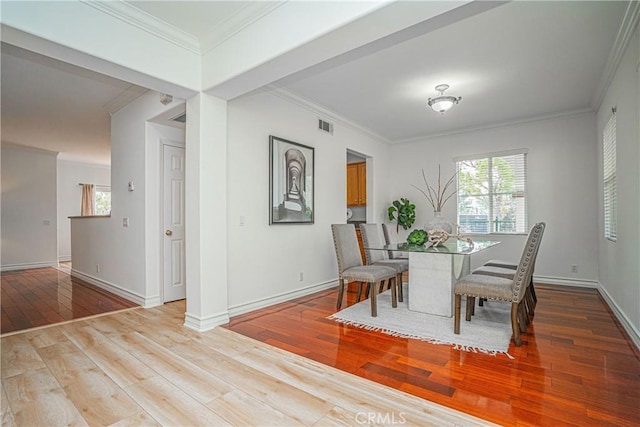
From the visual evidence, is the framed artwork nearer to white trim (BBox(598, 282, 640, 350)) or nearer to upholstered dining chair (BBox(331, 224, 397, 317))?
upholstered dining chair (BBox(331, 224, 397, 317))

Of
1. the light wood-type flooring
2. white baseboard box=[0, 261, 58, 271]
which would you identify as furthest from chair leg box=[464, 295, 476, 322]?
white baseboard box=[0, 261, 58, 271]

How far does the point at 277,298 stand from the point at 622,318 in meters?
3.52

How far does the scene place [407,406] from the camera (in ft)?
5.87

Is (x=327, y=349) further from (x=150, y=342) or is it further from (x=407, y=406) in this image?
(x=150, y=342)

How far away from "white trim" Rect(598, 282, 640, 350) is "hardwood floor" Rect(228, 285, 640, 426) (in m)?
0.06

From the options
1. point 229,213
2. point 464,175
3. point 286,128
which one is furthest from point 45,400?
point 464,175

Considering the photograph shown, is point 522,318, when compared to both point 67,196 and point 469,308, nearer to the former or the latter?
point 469,308

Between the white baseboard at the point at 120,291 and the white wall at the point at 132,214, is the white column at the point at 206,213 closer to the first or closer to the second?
the white wall at the point at 132,214

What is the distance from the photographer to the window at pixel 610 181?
3.49 metres

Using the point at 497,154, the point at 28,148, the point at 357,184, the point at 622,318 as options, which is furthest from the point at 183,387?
the point at 28,148

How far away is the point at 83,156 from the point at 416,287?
864 cm

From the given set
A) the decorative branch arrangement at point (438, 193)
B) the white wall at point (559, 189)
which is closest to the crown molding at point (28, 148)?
the decorative branch arrangement at point (438, 193)

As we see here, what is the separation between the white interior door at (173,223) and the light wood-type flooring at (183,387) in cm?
128

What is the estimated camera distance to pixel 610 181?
3.73 meters
